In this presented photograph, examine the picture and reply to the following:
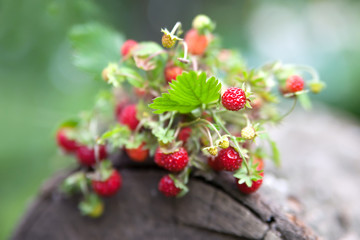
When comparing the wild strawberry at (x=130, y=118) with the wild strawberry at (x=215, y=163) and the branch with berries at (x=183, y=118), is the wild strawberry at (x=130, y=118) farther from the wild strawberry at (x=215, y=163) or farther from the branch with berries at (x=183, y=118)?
the wild strawberry at (x=215, y=163)

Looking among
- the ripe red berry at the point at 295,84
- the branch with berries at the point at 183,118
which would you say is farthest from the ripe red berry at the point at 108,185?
the ripe red berry at the point at 295,84

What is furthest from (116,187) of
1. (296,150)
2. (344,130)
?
(344,130)

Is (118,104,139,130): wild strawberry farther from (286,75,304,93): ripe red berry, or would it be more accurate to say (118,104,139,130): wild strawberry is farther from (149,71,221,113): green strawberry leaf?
(286,75,304,93): ripe red berry

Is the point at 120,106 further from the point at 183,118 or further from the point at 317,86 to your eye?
the point at 317,86

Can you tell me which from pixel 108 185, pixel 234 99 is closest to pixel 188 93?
pixel 234 99

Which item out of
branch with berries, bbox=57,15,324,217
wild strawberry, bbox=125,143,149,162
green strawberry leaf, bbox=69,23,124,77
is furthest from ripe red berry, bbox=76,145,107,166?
green strawberry leaf, bbox=69,23,124,77

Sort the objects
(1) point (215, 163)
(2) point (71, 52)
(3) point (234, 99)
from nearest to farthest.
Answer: (3) point (234, 99), (1) point (215, 163), (2) point (71, 52)

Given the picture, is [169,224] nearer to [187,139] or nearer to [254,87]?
[187,139]
